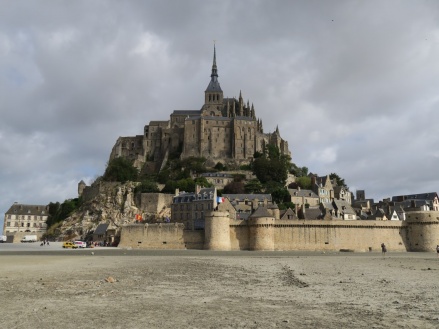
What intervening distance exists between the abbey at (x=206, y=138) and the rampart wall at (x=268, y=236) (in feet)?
107

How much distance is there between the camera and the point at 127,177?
7144 centimetres

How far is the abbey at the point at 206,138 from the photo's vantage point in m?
82.6

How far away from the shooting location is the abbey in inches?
3253

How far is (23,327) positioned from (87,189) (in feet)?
219

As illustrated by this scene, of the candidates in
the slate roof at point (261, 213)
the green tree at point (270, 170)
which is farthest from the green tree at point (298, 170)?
the slate roof at point (261, 213)

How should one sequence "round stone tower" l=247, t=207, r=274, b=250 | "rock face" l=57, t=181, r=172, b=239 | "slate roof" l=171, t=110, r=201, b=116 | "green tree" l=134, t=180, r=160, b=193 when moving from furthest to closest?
"slate roof" l=171, t=110, r=201, b=116, "green tree" l=134, t=180, r=160, b=193, "rock face" l=57, t=181, r=172, b=239, "round stone tower" l=247, t=207, r=274, b=250

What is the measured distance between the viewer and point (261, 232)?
47688mm

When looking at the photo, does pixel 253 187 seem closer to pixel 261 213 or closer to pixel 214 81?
pixel 261 213

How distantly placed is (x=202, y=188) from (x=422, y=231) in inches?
1096

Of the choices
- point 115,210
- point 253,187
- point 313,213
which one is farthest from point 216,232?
point 115,210

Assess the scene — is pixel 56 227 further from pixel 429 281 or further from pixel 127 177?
pixel 429 281

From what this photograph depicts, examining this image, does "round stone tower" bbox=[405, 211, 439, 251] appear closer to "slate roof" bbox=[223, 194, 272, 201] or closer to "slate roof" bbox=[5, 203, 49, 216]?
"slate roof" bbox=[223, 194, 272, 201]

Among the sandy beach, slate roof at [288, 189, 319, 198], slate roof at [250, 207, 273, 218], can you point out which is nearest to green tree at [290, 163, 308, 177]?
slate roof at [288, 189, 319, 198]

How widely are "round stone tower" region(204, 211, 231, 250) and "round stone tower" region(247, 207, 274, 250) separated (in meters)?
2.91
